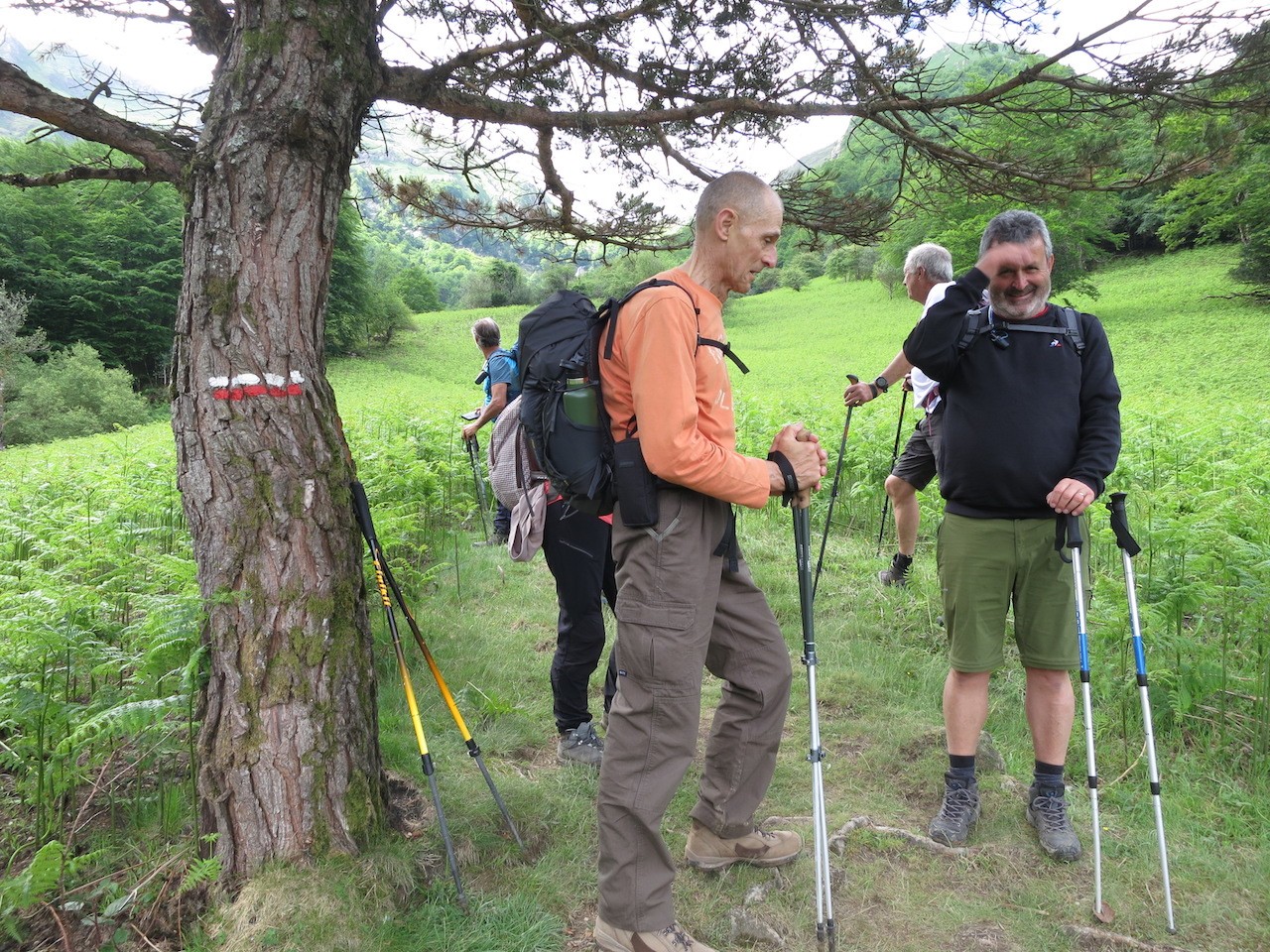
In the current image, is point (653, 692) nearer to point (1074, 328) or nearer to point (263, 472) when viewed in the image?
point (263, 472)

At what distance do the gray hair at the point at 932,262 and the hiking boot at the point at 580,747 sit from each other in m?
3.61

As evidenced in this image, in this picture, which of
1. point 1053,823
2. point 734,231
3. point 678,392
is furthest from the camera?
point 1053,823

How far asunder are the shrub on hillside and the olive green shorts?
110 ft

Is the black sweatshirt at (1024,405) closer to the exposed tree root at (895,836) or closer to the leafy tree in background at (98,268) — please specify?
the exposed tree root at (895,836)

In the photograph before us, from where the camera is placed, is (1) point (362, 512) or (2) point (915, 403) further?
(2) point (915, 403)

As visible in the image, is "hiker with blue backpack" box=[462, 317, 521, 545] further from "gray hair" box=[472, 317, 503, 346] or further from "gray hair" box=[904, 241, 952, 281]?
"gray hair" box=[904, 241, 952, 281]

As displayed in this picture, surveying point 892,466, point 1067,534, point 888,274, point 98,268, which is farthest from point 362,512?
point 888,274

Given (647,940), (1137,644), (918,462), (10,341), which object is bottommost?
(10,341)

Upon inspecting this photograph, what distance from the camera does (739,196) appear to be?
2664 millimetres

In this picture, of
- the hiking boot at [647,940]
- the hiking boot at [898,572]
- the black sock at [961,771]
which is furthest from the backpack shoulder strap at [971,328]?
the hiking boot at [898,572]

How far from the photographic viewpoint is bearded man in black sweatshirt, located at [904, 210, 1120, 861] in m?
3.26

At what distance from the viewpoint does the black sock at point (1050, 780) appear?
3449mm

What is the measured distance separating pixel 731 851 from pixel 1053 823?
4.58 feet

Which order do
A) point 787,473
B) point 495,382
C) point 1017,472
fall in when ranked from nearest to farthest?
point 787,473 < point 1017,472 < point 495,382
